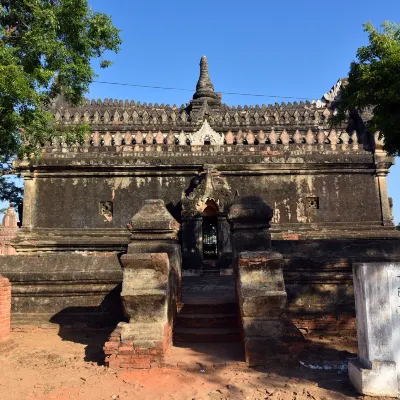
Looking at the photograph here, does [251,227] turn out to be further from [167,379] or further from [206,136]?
[206,136]

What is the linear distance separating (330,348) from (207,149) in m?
8.09

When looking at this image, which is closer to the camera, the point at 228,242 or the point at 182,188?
the point at 228,242

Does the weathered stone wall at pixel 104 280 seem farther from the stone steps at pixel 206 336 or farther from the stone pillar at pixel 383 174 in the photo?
the stone pillar at pixel 383 174

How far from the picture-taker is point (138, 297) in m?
5.31

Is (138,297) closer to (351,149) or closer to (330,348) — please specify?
(330,348)

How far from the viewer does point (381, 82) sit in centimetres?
707

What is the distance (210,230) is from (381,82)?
25.5ft

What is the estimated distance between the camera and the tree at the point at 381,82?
6805 mm

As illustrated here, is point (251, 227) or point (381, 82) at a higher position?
point (381, 82)

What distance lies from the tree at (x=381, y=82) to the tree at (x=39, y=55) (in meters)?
5.38

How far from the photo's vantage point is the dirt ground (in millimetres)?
4160

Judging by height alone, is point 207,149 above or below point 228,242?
above

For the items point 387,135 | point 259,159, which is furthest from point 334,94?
point 387,135

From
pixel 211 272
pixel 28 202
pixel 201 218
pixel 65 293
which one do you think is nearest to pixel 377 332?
pixel 65 293
